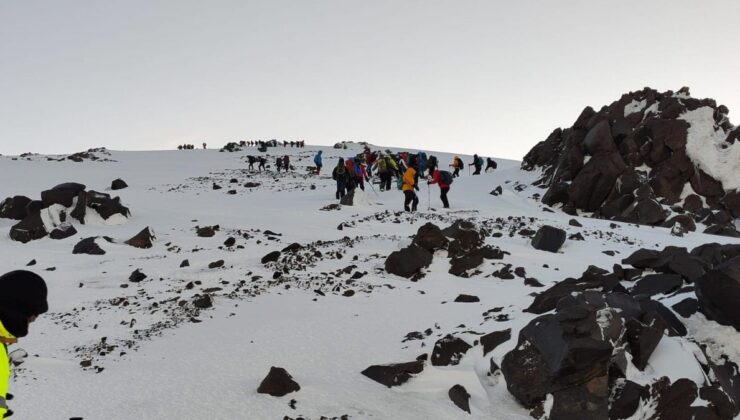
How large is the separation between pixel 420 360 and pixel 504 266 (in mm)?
5771

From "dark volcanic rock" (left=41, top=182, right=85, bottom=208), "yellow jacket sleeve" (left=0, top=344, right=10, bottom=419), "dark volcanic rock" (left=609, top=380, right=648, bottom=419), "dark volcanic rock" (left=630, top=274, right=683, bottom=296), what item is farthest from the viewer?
"dark volcanic rock" (left=41, top=182, right=85, bottom=208)

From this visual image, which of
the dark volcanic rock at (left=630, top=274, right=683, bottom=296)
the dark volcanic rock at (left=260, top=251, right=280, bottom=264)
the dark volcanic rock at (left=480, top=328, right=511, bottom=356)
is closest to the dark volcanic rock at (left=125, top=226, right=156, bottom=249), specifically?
the dark volcanic rock at (left=260, top=251, right=280, bottom=264)

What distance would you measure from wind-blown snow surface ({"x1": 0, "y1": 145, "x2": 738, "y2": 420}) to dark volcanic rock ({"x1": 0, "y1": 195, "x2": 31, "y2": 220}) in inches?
12.8

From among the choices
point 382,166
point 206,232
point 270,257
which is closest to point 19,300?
point 270,257

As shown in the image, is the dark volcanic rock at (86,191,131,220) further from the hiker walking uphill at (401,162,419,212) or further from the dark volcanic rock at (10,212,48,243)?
the hiker walking uphill at (401,162,419,212)

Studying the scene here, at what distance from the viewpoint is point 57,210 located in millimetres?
16016

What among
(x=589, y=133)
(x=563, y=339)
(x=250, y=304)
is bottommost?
(x=250, y=304)

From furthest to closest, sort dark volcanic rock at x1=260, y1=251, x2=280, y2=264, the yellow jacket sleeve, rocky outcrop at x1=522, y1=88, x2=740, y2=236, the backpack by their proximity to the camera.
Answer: the backpack < rocky outcrop at x1=522, y1=88, x2=740, y2=236 < dark volcanic rock at x1=260, y1=251, x2=280, y2=264 < the yellow jacket sleeve

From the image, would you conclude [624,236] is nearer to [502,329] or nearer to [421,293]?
[421,293]

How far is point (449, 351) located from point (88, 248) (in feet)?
34.3

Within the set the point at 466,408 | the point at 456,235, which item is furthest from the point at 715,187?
the point at 466,408

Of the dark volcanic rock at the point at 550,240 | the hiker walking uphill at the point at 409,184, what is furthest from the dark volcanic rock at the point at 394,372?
the hiker walking uphill at the point at 409,184

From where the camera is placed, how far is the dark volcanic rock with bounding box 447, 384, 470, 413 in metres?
Result: 5.45

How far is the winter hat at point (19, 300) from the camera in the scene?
290 centimetres
